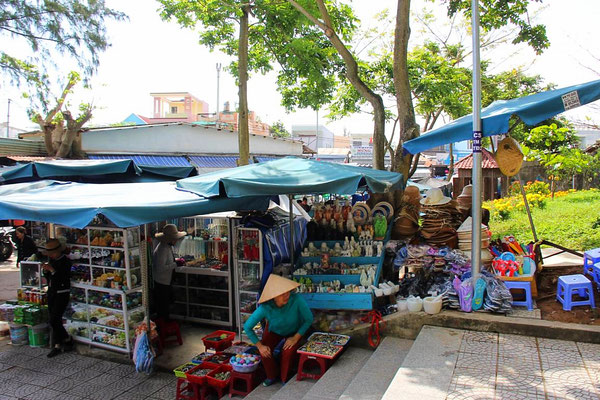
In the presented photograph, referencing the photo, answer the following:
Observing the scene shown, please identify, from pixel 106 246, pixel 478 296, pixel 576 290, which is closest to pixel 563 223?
pixel 576 290

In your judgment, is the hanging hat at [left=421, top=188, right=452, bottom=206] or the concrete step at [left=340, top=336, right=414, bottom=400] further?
the hanging hat at [left=421, top=188, right=452, bottom=206]

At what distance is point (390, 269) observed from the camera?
6574 mm

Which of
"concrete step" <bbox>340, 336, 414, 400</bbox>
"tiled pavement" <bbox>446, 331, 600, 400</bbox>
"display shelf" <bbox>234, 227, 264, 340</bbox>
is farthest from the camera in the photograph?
"display shelf" <bbox>234, 227, 264, 340</bbox>

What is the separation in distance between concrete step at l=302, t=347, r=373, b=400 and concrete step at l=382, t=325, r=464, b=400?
650 millimetres

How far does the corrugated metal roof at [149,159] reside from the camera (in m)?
14.3

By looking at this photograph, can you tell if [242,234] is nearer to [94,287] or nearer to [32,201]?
[94,287]

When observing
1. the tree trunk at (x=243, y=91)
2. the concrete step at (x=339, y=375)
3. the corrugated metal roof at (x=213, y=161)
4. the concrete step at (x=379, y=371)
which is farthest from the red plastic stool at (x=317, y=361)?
the corrugated metal roof at (x=213, y=161)

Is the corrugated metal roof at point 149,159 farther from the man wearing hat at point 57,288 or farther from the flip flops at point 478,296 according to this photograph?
the flip flops at point 478,296

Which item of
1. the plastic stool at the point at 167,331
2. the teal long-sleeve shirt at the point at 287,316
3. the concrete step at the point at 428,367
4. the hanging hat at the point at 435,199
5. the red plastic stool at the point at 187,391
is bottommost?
the red plastic stool at the point at 187,391

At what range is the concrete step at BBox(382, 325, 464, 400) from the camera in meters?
3.48

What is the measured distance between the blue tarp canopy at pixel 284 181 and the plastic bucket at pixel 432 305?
1526 mm

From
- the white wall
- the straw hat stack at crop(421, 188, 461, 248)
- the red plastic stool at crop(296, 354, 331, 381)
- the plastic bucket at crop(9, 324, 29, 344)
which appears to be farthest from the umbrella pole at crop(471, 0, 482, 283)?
the white wall

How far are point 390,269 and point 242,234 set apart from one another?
2.27 m

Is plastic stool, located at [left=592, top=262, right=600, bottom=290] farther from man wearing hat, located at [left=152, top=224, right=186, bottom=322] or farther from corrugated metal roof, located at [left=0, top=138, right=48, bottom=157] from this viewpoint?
corrugated metal roof, located at [left=0, top=138, right=48, bottom=157]
